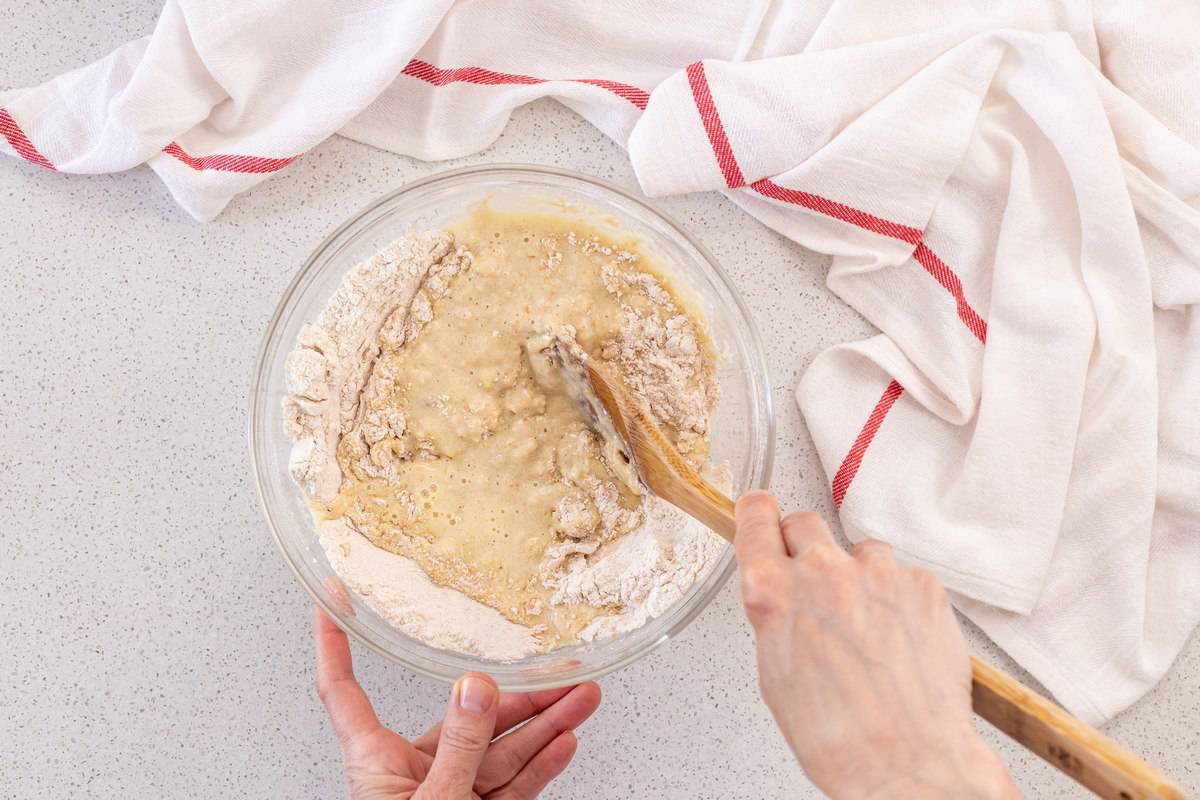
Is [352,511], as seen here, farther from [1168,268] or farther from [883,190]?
[1168,268]

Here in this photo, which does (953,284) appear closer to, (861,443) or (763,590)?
(861,443)

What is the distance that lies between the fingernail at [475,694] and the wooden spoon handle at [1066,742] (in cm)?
46

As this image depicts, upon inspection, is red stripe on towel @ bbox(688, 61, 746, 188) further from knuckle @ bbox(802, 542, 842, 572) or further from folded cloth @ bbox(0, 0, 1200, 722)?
knuckle @ bbox(802, 542, 842, 572)

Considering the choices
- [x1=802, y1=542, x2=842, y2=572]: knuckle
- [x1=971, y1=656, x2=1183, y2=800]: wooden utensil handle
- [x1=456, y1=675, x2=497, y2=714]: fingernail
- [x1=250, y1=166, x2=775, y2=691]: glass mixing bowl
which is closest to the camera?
[x1=971, y1=656, x2=1183, y2=800]: wooden utensil handle

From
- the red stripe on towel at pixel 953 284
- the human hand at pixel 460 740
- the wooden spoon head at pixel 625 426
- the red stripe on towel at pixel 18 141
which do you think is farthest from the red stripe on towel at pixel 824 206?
the red stripe on towel at pixel 18 141

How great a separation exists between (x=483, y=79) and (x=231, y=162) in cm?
31

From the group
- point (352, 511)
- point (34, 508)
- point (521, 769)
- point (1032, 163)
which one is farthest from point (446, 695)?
point (1032, 163)

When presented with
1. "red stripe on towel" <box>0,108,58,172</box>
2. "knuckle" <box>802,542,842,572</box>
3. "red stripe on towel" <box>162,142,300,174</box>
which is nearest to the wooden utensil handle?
"knuckle" <box>802,542,842,572</box>

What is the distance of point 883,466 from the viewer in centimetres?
113

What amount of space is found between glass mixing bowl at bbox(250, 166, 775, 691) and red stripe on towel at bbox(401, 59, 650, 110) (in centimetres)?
13

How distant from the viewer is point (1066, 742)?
64 cm

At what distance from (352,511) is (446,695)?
26 centimetres

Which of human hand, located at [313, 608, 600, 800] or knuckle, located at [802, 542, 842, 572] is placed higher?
knuckle, located at [802, 542, 842, 572]

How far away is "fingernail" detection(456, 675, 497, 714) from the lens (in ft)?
3.05
